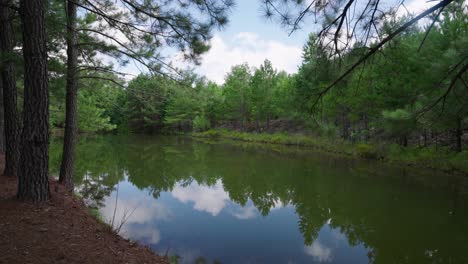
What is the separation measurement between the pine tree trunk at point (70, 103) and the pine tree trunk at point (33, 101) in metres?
1.14

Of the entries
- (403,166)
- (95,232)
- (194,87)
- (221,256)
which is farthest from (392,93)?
(95,232)

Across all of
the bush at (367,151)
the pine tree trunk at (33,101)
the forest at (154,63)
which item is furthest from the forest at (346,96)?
the pine tree trunk at (33,101)

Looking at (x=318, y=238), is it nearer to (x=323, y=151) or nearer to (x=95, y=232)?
(x=95, y=232)

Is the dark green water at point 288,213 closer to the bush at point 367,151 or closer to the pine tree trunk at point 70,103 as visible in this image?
the pine tree trunk at point 70,103

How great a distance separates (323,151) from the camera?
64.1 feet

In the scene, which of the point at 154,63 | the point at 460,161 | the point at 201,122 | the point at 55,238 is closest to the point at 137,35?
the point at 154,63

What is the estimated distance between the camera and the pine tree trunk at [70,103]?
17.8 ft

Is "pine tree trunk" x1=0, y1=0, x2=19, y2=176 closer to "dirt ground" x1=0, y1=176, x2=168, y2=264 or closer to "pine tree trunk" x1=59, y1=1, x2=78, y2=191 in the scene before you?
"pine tree trunk" x1=59, y1=1, x2=78, y2=191

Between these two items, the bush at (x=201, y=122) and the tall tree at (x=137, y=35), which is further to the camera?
the bush at (x=201, y=122)

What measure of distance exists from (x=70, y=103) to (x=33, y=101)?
2049mm

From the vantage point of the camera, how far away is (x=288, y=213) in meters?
6.91

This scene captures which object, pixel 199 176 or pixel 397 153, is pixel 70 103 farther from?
pixel 397 153

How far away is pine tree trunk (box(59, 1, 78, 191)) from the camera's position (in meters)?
5.41

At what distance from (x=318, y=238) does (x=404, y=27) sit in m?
4.17
